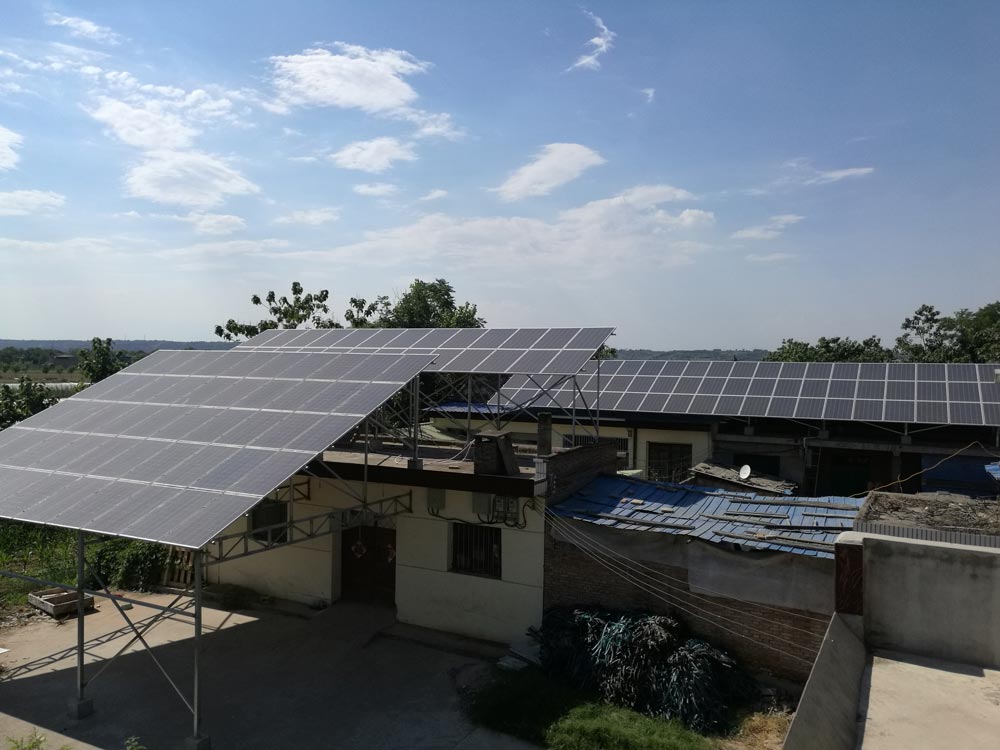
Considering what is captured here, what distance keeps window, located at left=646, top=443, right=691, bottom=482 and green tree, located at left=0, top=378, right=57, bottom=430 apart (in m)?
24.5

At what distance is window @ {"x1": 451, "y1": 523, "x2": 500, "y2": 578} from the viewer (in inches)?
616

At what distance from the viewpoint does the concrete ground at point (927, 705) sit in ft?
21.5

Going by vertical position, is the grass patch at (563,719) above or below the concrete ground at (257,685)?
above

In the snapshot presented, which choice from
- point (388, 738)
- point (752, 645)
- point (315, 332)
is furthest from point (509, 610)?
point (315, 332)

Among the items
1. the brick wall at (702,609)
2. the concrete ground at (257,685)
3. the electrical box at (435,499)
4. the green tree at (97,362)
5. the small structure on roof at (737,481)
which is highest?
the green tree at (97,362)

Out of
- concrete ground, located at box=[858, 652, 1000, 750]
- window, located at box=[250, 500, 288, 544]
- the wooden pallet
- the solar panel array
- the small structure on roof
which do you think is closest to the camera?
concrete ground, located at box=[858, 652, 1000, 750]

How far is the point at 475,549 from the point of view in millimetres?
15891

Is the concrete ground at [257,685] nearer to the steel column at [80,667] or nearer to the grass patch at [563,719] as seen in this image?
the steel column at [80,667]

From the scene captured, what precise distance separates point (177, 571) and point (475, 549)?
9555 millimetres

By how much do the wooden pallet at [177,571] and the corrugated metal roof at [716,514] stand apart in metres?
11.4

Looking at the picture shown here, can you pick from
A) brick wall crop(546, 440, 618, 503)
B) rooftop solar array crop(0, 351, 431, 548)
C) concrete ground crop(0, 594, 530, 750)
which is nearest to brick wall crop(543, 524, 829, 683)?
brick wall crop(546, 440, 618, 503)

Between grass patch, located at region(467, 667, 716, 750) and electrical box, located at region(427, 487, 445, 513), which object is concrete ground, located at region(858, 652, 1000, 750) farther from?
electrical box, located at region(427, 487, 445, 513)

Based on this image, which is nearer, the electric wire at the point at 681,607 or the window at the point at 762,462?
the electric wire at the point at 681,607

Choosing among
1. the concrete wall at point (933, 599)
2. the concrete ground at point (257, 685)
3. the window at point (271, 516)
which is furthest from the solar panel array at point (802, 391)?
the concrete wall at point (933, 599)
